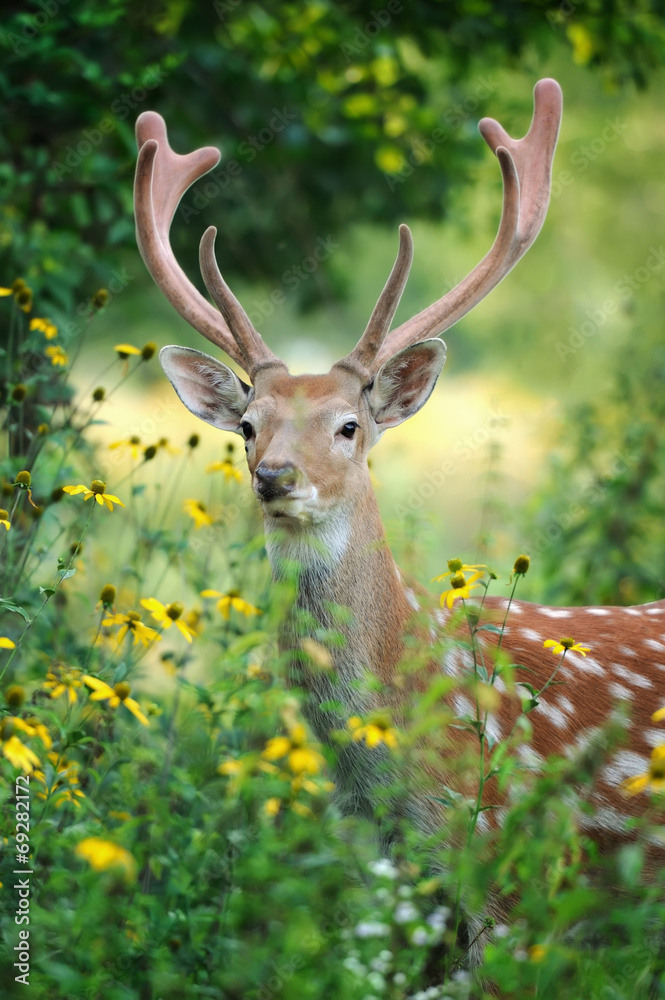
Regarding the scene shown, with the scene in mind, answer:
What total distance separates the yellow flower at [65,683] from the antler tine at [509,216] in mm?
1595

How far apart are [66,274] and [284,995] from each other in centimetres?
402

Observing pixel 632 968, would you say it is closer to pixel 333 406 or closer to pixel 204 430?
pixel 333 406

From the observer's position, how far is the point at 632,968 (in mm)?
2373

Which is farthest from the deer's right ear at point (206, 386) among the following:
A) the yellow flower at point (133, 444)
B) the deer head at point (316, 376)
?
the yellow flower at point (133, 444)

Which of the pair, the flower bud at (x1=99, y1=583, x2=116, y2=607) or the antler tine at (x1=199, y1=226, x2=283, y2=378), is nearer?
the flower bud at (x1=99, y1=583, x2=116, y2=607)

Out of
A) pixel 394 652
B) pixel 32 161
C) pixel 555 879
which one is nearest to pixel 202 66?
pixel 32 161

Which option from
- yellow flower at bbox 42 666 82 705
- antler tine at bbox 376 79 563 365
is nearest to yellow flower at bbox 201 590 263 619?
yellow flower at bbox 42 666 82 705

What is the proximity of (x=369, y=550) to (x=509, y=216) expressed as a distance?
1412 mm

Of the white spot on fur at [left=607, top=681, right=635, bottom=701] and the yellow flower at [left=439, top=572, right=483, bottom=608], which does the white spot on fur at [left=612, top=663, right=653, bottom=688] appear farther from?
the yellow flower at [left=439, top=572, right=483, bottom=608]

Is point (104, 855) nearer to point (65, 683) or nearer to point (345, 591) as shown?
point (65, 683)

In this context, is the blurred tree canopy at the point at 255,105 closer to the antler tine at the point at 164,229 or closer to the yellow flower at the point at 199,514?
the antler tine at the point at 164,229

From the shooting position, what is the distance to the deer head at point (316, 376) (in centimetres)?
342

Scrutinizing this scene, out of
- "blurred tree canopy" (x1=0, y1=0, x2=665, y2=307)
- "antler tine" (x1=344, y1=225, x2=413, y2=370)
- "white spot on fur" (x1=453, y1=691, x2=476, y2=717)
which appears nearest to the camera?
"white spot on fur" (x1=453, y1=691, x2=476, y2=717)

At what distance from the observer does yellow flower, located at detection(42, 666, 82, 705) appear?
9.69ft
